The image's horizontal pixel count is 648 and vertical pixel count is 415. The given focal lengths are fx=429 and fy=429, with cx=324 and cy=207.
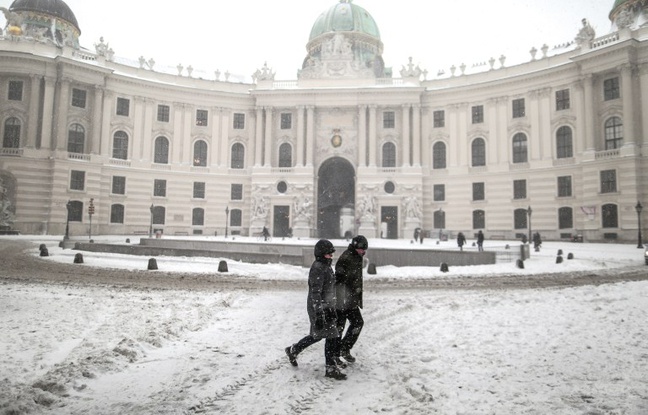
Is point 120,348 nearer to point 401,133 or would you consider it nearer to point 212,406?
point 212,406

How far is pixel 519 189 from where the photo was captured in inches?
1687

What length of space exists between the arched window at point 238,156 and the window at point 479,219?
26.4 metres

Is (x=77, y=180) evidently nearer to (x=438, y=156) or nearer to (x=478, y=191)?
(x=438, y=156)

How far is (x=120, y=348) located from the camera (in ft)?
20.8

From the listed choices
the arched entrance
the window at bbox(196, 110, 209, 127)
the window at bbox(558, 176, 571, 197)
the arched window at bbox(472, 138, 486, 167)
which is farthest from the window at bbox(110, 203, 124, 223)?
the window at bbox(558, 176, 571, 197)

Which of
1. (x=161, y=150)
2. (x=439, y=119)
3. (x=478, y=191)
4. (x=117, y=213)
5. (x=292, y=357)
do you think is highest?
(x=439, y=119)

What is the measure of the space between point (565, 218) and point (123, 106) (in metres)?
45.7

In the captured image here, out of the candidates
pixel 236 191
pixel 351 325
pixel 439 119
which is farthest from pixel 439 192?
pixel 351 325

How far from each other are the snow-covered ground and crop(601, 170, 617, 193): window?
30.4 metres

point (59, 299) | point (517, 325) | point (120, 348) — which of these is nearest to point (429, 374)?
point (517, 325)

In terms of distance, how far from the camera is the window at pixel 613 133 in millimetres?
37250

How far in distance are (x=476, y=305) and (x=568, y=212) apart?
35254 millimetres

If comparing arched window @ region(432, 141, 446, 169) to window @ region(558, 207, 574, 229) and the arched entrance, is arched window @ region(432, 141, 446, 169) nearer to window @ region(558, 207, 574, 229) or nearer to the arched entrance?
the arched entrance

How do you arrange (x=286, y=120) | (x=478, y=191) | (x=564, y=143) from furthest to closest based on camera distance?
(x=286, y=120)
(x=478, y=191)
(x=564, y=143)
